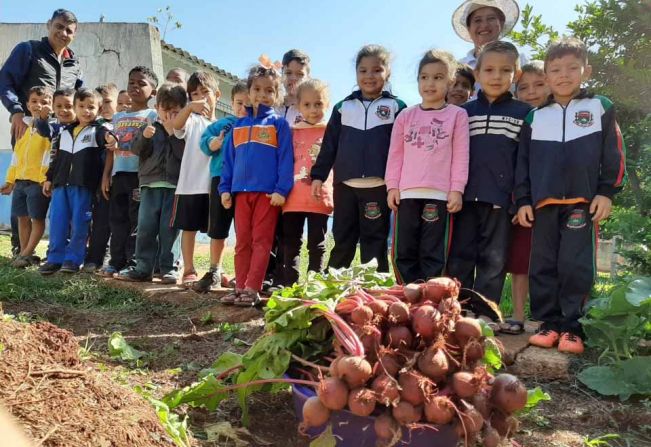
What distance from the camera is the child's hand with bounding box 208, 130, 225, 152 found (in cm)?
439

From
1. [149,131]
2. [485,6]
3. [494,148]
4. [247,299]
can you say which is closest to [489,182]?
[494,148]

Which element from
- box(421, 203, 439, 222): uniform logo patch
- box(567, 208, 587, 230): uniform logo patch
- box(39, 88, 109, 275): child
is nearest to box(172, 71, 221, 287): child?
box(39, 88, 109, 275): child

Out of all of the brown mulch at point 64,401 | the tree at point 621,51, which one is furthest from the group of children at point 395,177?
the tree at point 621,51

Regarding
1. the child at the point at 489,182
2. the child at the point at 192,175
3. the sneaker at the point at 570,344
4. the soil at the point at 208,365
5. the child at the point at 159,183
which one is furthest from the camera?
the child at the point at 159,183

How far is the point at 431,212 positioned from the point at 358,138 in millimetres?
742

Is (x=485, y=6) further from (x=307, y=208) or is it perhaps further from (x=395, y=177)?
(x=307, y=208)

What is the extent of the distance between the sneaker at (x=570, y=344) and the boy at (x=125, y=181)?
381cm

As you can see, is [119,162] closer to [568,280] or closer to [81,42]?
[568,280]

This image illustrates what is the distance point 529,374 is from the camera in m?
2.87

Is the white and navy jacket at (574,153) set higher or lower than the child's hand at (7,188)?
higher

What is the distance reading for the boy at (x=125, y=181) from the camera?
518 cm

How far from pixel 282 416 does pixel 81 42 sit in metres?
13.5

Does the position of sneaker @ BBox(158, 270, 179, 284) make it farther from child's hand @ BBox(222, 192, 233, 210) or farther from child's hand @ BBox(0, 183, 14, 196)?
child's hand @ BBox(0, 183, 14, 196)

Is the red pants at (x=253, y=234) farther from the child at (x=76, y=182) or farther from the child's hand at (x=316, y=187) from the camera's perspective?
the child at (x=76, y=182)
